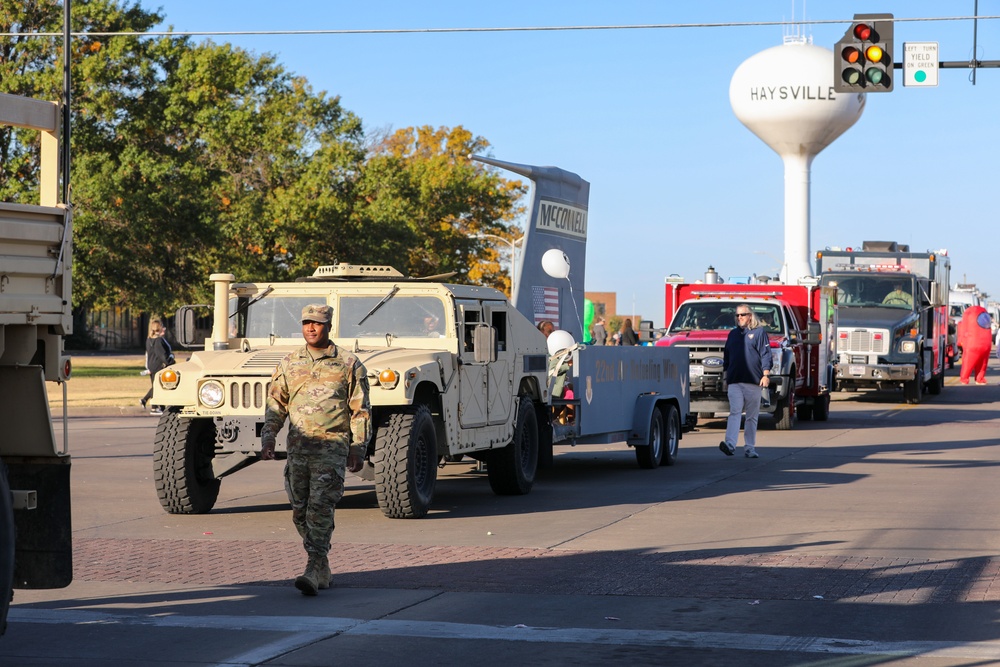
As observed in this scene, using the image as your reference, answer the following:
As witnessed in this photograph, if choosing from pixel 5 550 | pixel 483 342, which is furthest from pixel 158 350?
pixel 5 550

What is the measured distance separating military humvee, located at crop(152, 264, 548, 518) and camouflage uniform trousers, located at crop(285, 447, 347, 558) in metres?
2.87

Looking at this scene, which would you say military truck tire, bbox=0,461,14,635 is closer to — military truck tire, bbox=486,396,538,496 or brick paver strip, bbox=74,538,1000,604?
brick paver strip, bbox=74,538,1000,604

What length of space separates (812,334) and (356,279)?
1247 cm

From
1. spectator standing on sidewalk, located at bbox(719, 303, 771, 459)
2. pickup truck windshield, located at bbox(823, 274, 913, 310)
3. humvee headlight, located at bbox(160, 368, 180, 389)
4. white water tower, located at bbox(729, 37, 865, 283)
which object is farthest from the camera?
white water tower, located at bbox(729, 37, 865, 283)

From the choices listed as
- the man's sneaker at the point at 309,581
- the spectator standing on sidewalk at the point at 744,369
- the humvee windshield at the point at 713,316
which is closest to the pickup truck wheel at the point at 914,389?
the humvee windshield at the point at 713,316

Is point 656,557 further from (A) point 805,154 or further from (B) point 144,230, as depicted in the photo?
(A) point 805,154

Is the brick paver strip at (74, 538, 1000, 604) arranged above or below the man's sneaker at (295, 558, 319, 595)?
below

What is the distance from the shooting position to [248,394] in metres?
11.8

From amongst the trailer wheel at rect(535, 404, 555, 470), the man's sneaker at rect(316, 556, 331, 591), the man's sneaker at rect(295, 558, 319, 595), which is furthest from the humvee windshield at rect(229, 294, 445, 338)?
the man's sneaker at rect(295, 558, 319, 595)

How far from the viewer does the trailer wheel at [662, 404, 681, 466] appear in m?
17.8

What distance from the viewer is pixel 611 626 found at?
7.66 m

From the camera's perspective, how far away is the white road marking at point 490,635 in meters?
7.07

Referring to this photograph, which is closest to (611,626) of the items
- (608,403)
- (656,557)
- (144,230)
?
(656,557)

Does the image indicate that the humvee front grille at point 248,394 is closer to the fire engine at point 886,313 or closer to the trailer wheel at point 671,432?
the trailer wheel at point 671,432
